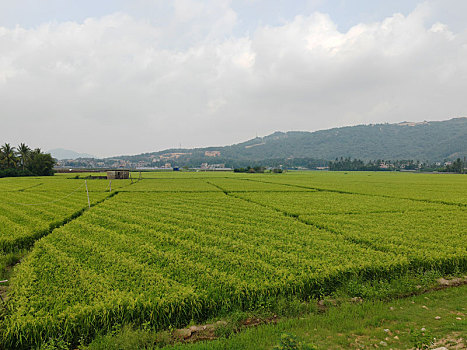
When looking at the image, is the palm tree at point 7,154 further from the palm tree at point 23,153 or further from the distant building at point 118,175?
the distant building at point 118,175

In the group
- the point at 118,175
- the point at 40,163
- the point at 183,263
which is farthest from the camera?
the point at 40,163

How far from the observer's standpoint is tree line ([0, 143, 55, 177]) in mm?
75469

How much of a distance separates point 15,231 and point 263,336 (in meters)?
12.8

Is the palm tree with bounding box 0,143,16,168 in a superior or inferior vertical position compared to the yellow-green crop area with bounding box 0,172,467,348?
superior

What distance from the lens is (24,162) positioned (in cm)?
7912

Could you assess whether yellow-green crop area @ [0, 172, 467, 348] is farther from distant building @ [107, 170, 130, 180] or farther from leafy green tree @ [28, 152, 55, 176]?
leafy green tree @ [28, 152, 55, 176]

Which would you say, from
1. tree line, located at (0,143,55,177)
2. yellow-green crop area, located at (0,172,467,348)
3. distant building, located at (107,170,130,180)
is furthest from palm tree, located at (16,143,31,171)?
yellow-green crop area, located at (0,172,467,348)

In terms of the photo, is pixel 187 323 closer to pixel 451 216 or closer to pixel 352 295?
pixel 352 295

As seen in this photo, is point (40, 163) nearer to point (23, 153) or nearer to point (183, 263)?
point (23, 153)

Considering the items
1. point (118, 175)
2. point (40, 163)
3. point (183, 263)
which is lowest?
point (183, 263)

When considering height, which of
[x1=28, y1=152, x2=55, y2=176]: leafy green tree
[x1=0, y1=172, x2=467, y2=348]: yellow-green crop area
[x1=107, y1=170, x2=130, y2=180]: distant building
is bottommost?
[x1=0, y1=172, x2=467, y2=348]: yellow-green crop area

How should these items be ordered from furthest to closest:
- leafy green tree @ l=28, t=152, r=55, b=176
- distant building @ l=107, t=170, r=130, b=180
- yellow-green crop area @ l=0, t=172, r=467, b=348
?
leafy green tree @ l=28, t=152, r=55, b=176 → distant building @ l=107, t=170, r=130, b=180 → yellow-green crop area @ l=0, t=172, r=467, b=348

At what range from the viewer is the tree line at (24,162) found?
248 feet

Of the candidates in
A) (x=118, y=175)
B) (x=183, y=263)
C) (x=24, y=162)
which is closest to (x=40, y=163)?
(x=24, y=162)
